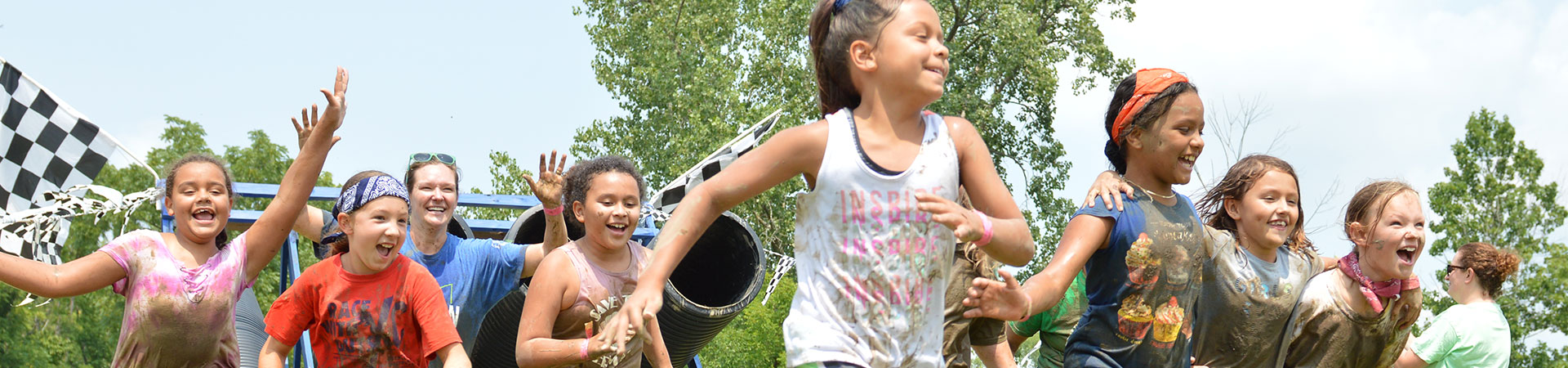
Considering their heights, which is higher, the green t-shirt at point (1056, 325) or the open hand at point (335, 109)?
the open hand at point (335, 109)

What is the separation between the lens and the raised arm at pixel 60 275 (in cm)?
411

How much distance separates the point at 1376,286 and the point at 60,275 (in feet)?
14.5

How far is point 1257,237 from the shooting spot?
4.76 metres

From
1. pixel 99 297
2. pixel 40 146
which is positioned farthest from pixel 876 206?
pixel 99 297

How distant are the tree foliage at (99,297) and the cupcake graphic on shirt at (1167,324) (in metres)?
29.3

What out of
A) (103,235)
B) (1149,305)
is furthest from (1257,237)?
(103,235)

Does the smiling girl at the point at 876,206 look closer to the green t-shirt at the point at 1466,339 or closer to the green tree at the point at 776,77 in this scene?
the green t-shirt at the point at 1466,339

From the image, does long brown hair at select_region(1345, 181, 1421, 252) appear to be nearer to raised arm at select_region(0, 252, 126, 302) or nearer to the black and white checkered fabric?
raised arm at select_region(0, 252, 126, 302)

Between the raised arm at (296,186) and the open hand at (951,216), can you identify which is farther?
the raised arm at (296,186)

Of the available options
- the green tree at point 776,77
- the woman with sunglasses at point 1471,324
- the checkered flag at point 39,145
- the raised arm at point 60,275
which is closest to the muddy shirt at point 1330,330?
the woman with sunglasses at point 1471,324

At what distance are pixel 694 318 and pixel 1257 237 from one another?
7.42 ft

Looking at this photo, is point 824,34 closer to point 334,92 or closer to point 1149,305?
point 1149,305

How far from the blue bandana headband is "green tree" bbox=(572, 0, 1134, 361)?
17879 millimetres

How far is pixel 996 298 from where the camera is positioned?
2.96 m
